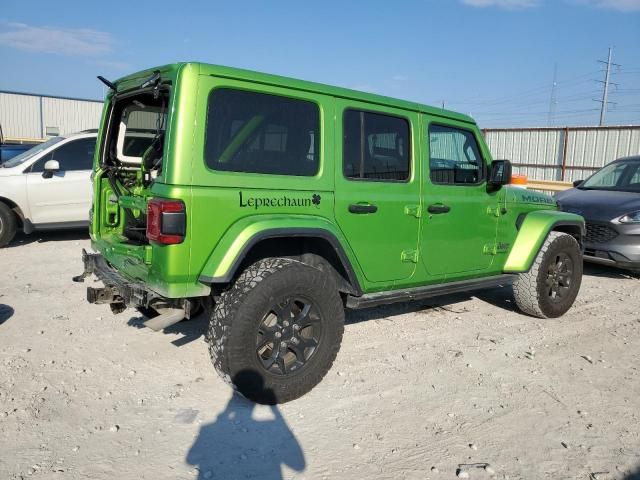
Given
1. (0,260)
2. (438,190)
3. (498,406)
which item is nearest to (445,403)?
(498,406)

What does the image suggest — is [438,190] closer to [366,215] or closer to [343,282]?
[366,215]

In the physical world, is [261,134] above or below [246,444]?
above

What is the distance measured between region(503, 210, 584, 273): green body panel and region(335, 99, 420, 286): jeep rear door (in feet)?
4.54

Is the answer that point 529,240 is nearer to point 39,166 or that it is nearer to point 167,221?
point 167,221

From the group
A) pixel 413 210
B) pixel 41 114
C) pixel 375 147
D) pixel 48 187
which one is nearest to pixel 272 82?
pixel 375 147

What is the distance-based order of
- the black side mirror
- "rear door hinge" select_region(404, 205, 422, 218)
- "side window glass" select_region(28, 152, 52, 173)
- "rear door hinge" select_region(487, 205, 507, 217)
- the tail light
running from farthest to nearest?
"side window glass" select_region(28, 152, 52, 173)
"rear door hinge" select_region(487, 205, 507, 217)
the black side mirror
"rear door hinge" select_region(404, 205, 422, 218)
the tail light

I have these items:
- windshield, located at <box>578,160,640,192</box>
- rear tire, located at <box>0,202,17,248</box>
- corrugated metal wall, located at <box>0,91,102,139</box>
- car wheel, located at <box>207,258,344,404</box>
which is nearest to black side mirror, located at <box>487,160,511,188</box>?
car wheel, located at <box>207,258,344,404</box>

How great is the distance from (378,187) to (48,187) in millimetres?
6198

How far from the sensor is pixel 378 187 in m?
3.92

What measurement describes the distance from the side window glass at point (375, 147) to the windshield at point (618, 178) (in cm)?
526

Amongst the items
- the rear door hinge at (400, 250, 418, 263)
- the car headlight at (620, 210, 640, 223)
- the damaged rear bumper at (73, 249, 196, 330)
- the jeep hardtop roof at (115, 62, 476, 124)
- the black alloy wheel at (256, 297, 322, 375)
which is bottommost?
the black alloy wheel at (256, 297, 322, 375)

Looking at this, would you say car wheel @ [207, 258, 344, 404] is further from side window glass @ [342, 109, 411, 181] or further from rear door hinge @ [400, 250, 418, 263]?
side window glass @ [342, 109, 411, 181]

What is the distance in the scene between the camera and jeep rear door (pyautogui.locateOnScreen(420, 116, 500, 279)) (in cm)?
430

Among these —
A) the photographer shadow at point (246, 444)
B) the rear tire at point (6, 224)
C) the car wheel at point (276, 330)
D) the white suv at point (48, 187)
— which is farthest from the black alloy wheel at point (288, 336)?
the rear tire at point (6, 224)
